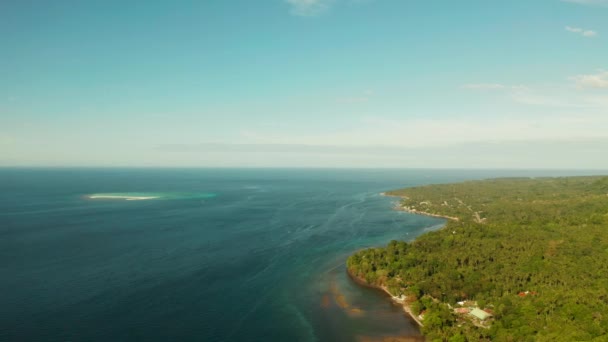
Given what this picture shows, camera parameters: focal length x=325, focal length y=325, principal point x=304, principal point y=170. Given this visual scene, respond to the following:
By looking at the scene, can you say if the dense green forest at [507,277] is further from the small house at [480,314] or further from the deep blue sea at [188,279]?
the deep blue sea at [188,279]

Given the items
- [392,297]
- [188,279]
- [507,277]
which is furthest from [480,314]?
[188,279]

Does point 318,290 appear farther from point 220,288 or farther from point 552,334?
point 552,334

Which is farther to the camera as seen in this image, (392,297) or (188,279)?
(188,279)

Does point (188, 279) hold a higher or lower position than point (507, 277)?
lower

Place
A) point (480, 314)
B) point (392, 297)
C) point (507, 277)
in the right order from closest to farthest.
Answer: point (480, 314), point (392, 297), point (507, 277)

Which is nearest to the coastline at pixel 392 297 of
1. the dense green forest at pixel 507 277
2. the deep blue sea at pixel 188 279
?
the dense green forest at pixel 507 277

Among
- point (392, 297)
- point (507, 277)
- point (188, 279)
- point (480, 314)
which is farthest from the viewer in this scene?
point (188, 279)

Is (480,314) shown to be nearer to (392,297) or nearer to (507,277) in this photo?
(392,297)

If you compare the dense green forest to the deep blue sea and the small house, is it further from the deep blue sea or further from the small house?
the deep blue sea
